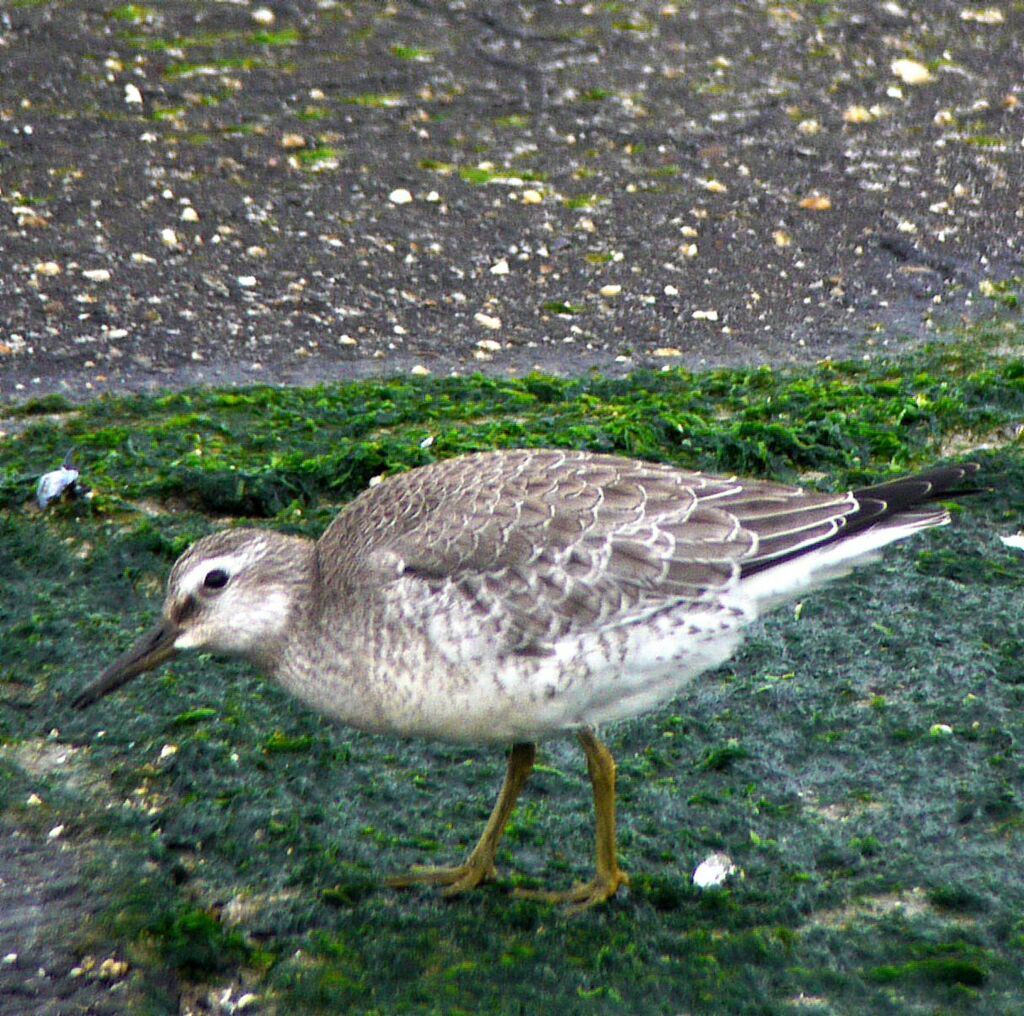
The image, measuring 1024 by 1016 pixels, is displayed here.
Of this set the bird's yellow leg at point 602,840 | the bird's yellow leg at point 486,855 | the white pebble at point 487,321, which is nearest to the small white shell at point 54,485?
the bird's yellow leg at point 486,855

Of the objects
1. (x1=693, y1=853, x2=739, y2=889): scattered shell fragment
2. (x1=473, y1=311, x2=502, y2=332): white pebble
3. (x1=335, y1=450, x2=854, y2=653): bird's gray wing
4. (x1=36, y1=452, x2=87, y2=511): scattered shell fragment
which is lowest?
(x1=473, y1=311, x2=502, y2=332): white pebble

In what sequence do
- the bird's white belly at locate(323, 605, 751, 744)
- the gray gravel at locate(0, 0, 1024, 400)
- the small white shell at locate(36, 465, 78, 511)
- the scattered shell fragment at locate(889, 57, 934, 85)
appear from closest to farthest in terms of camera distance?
1. the bird's white belly at locate(323, 605, 751, 744)
2. the small white shell at locate(36, 465, 78, 511)
3. the gray gravel at locate(0, 0, 1024, 400)
4. the scattered shell fragment at locate(889, 57, 934, 85)

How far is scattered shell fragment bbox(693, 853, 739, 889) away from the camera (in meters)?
4.36

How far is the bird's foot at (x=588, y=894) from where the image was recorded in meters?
4.36

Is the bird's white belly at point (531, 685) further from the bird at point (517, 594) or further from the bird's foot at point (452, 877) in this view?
the bird's foot at point (452, 877)

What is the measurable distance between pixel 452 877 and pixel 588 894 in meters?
0.41

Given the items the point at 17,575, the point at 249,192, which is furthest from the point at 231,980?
the point at 249,192

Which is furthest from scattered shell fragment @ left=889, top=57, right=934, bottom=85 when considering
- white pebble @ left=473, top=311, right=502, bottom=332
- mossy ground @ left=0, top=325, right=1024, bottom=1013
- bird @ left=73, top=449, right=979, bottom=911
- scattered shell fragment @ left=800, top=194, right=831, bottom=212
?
bird @ left=73, top=449, right=979, bottom=911

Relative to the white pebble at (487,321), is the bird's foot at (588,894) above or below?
above

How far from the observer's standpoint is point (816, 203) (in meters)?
9.88

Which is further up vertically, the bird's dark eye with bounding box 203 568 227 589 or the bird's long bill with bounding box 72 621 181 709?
the bird's dark eye with bounding box 203 568 227 589

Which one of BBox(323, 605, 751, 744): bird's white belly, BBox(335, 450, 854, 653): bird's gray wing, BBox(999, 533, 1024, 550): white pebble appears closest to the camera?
BBox(323, 605, 751, 744): bird's white belly

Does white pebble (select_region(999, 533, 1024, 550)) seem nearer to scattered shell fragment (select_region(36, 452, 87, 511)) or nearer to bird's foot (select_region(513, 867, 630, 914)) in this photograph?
bird's foot (select_region(513, 867, 630, 914))

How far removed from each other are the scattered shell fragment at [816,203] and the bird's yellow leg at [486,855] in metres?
6.20
